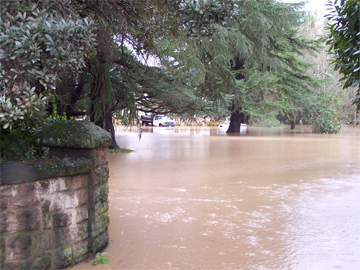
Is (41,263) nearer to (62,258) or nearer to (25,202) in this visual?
(62,258)

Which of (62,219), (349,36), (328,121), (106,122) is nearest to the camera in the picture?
(62,219)

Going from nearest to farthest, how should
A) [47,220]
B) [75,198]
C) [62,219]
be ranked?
[47,220] < [62,219] < [75,198]

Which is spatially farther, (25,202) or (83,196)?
(83,196)

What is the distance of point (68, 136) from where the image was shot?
151 inches

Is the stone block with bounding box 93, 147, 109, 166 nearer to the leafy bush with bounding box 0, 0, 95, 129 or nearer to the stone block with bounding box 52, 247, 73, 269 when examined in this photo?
the leafy bush with bounding box 0, 0, 95, 129

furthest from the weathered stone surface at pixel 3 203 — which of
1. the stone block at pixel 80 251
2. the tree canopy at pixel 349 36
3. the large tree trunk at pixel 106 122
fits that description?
the large tree trunk at pixel 106 122

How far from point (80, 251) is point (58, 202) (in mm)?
656

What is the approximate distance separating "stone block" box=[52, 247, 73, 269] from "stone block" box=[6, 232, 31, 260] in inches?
11.5

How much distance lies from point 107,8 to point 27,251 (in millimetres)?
4343

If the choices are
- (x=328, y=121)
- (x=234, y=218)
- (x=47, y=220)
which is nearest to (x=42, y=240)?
(x=47, y=220)

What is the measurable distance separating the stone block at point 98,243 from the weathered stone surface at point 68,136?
108 centimetres

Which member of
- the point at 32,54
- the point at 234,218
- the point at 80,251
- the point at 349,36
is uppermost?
the point at 349,36

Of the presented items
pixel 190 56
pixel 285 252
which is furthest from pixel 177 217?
pixel 190 56

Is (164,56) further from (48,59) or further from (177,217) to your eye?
(48,59)
